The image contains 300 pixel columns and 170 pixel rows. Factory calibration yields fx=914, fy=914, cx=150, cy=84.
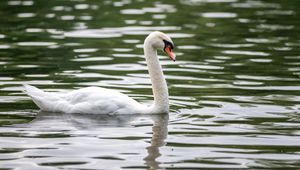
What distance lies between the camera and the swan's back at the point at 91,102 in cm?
1558

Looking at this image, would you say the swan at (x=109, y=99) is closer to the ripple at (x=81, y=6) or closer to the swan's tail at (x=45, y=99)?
the swan's tail at (x=45, y=99)

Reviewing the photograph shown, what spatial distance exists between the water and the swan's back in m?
0.14

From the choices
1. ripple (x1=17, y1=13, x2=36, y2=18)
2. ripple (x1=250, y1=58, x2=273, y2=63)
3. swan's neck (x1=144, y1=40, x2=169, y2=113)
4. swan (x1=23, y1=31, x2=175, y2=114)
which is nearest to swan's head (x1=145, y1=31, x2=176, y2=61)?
swan (x1=23, y1=31, x2=175, y2=114)

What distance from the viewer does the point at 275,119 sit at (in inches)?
591

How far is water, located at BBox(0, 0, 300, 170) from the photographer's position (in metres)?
12.7

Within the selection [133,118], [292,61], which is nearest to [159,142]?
[133,118]

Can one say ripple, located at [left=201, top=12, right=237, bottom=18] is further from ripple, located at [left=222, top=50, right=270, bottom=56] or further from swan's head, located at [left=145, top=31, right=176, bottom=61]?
swan's head, located at [left=145, top=31, right=176, bottom=61]

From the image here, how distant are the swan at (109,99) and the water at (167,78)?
16 cm

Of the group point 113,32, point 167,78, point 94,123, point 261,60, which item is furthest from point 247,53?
point 94,123

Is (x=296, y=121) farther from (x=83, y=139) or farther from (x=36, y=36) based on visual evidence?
(x=36, y=36)

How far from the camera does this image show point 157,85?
1589 centimetres

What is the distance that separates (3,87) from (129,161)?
21.5ft

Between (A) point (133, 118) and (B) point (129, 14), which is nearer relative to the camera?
(A) point (133, 118)

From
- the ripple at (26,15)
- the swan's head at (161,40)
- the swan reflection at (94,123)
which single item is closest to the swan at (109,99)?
the swan's head at (161,40)
